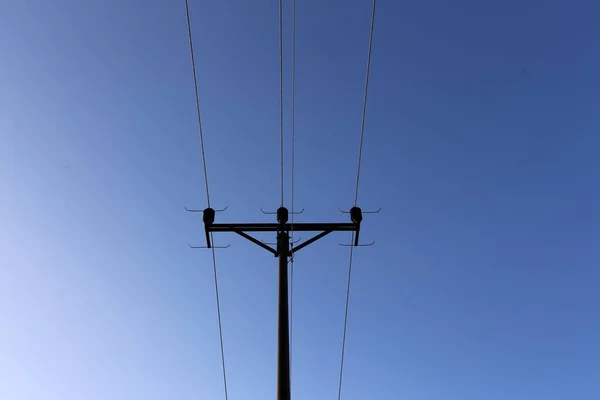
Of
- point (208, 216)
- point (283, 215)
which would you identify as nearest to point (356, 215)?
point (283, 215)

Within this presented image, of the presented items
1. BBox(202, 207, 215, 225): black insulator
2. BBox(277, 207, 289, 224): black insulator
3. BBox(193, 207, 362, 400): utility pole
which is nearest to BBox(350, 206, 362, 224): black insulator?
BBox(193, 207, 362, 400): utility pole

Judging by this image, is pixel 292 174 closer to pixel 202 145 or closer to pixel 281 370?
pixel 202 145

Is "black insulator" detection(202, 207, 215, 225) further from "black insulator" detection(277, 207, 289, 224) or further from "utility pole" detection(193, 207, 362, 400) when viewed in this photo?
"black insulator" detection(277, 207, 289, 224)

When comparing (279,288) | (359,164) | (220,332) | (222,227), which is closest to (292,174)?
(359,164)

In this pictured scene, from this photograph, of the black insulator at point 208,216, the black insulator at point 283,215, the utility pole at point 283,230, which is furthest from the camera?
the black insulator at point 208,216

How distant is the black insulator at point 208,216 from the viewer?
8.34 metres

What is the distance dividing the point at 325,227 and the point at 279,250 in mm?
1188

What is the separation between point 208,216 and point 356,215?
2859 mm

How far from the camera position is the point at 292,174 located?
30.9ft

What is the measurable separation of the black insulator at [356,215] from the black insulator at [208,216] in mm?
2704

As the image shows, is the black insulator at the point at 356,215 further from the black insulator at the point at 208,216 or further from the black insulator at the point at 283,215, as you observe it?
the black insulator at the point at 208,216

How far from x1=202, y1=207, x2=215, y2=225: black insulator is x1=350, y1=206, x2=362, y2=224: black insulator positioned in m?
2.70

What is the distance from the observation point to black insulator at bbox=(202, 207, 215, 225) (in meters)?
8.34

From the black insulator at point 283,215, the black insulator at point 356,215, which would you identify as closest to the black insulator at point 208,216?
the black insulator at point 283,215
